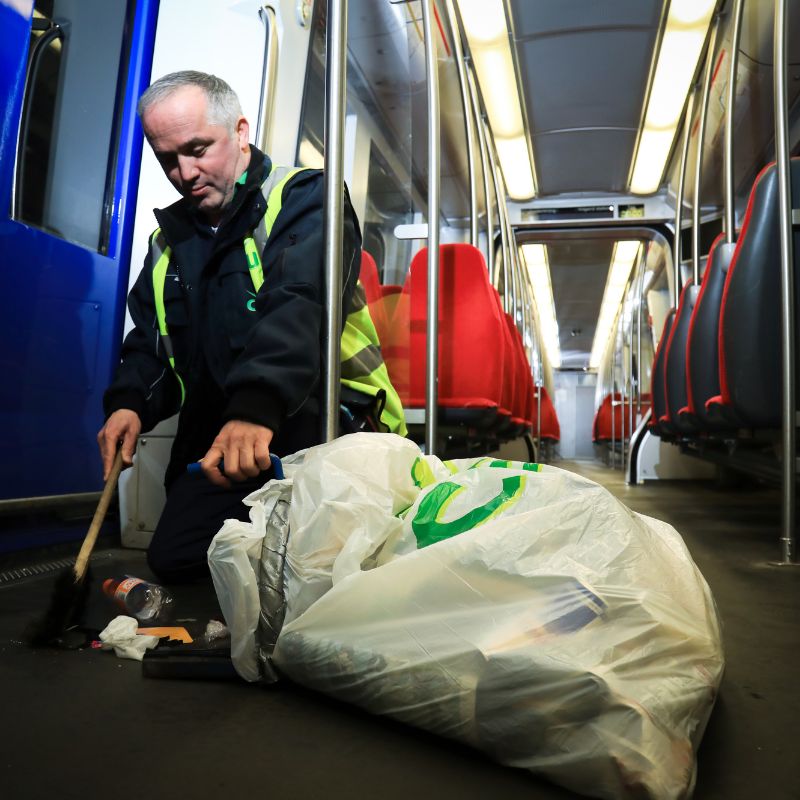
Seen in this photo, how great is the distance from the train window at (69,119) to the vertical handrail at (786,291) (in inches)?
80.6

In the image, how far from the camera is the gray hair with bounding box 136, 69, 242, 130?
1688 mm

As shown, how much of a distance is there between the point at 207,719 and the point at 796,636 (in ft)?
3.43

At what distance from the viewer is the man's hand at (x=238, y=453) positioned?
3.84 ft

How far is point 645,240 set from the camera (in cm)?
622

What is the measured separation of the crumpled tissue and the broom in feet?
0.32

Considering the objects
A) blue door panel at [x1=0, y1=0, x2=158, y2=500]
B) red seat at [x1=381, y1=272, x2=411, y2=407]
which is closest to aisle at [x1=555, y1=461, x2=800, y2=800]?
red seat at [x1=381, y1=272, x2=411, y2=407]

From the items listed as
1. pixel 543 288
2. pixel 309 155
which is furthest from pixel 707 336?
pixel 543 288

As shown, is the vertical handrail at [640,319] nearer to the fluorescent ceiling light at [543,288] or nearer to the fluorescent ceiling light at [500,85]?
the fluorescent ceiling light at [543,288]

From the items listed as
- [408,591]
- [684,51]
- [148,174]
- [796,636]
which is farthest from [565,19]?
[408,591]

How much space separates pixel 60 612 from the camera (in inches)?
47.0

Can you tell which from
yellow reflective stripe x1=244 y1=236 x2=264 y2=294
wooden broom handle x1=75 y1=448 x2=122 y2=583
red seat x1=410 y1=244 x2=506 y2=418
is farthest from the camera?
red seat x1=410 y1=244 x2=506 y2=418

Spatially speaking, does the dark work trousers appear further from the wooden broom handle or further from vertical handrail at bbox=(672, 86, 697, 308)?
vertical handrail at bbox=(672, 86, 697, 308)

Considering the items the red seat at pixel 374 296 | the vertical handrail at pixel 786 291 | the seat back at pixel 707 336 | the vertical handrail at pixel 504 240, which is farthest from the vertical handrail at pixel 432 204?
the vertical handrail at pixel 504 240

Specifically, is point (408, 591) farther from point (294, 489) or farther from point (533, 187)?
point (533, 187)
